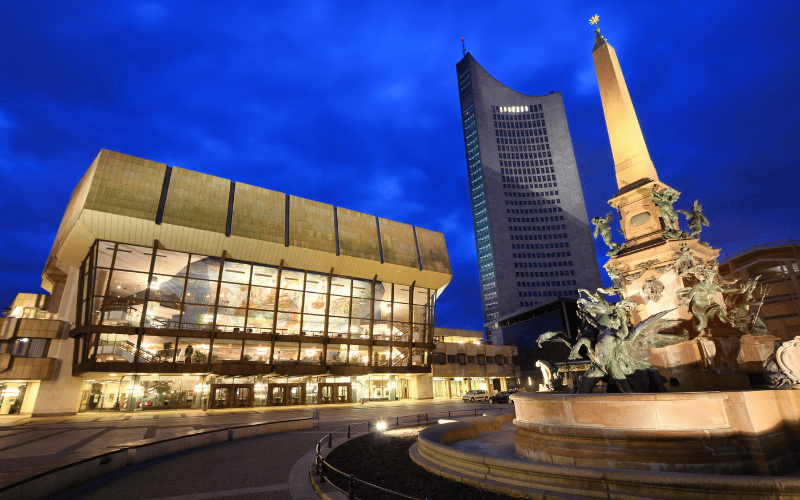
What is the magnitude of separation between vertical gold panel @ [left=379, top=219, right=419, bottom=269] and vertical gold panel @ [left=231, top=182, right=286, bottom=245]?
11294 mm

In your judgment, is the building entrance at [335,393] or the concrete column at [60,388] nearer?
the concrete column at [60,388]

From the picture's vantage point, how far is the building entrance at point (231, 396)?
34256 mm

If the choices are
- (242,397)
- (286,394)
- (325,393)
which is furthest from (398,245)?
(242,397)

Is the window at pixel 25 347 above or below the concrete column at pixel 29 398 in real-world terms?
above

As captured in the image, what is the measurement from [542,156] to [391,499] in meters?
153

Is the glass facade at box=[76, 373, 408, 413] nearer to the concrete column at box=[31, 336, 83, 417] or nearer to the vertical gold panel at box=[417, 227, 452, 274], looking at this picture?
the concrete column at box=[31, 336, 83, 417]

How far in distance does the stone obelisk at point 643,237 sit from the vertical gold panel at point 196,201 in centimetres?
3096

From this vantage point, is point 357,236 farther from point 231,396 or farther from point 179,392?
point 179,392

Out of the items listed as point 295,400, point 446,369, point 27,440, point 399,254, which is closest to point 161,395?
point 295,400

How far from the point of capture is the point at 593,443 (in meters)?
7.05

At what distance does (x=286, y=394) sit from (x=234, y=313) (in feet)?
32.4

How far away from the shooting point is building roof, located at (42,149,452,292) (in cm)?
3025

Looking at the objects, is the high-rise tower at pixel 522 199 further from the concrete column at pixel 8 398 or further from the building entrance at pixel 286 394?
the concrete column at pixel 8 398

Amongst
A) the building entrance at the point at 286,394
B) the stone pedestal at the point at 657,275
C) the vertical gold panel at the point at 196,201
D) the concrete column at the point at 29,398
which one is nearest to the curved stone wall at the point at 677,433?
the stone pedestal at the point at 657,275
